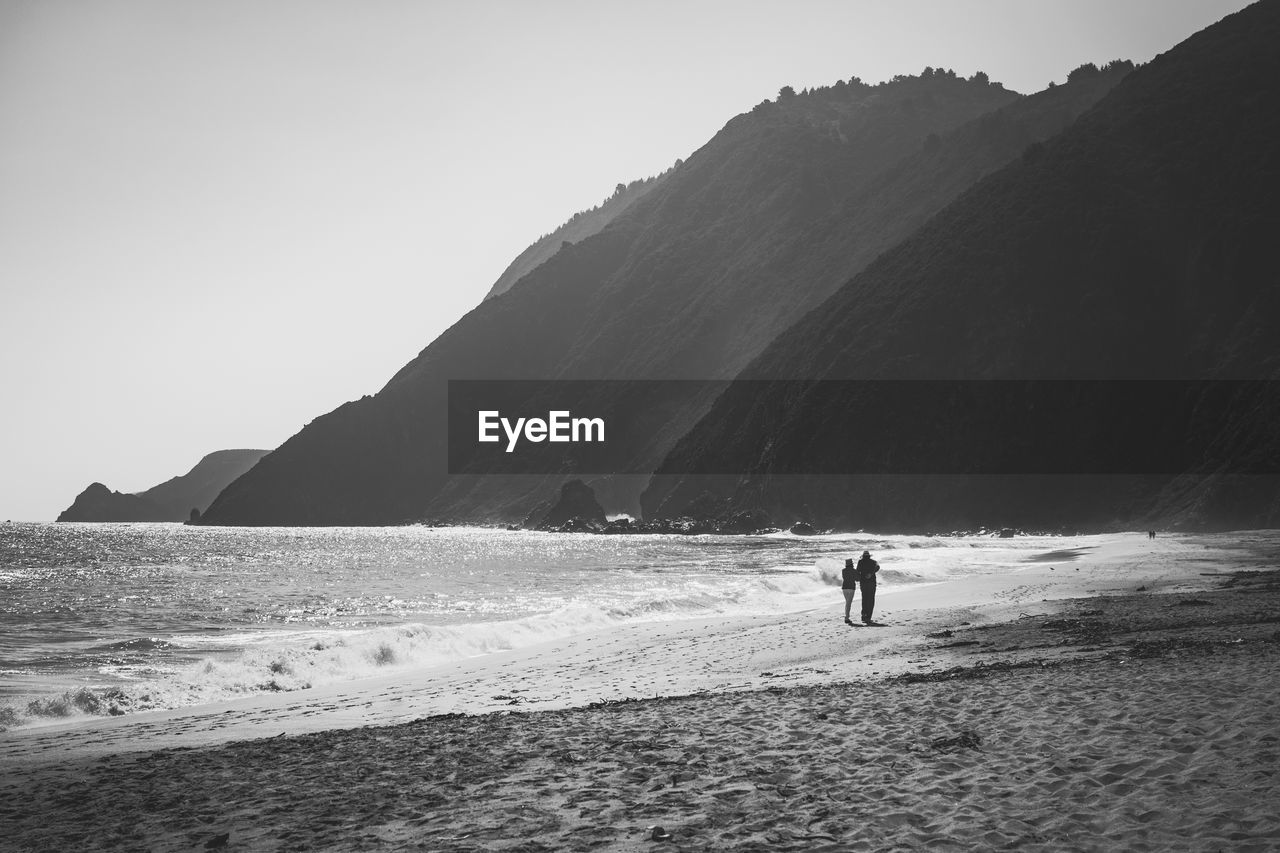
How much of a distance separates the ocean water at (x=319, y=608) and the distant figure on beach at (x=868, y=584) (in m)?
7.69

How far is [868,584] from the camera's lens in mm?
22797

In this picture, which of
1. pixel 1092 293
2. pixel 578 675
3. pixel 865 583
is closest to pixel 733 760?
pixel 578 675

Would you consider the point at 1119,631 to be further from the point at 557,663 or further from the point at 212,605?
the point at 212,605

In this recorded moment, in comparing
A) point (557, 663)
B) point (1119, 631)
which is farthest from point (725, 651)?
point (1119, 631)

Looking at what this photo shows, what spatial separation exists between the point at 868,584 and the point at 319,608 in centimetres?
2355

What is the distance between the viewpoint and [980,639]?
16.6m

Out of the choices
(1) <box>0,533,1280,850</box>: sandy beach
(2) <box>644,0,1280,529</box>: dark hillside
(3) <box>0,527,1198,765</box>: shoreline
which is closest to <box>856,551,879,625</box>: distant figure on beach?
(3) <box>0,527,1198,765</box>: shoreline

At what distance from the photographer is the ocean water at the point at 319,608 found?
18578 millimetres

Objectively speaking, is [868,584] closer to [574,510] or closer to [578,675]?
[578,675]

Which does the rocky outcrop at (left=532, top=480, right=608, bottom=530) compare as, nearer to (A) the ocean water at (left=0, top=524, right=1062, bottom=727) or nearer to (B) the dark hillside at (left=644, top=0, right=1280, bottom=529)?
(B) the dark hillside at (left=644, top=0, right=1280, bottom=529)

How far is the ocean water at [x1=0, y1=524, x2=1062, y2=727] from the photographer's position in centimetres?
1858

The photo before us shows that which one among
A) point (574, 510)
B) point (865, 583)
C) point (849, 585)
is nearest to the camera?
point (865, 583)

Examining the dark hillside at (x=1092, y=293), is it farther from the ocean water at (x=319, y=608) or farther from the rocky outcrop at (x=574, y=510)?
the ocean water at (x=319, y=608)

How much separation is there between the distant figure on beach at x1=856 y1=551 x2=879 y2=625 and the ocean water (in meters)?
7.69
